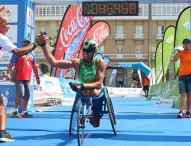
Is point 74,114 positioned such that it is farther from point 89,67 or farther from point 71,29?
point 71,29

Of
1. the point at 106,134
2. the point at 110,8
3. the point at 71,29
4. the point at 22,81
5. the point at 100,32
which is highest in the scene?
the point at 100,32

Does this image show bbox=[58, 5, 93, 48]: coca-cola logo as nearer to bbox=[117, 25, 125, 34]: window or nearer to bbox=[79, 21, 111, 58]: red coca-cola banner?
bbox=[79, 21, 111, 58]: red coca-cola banner

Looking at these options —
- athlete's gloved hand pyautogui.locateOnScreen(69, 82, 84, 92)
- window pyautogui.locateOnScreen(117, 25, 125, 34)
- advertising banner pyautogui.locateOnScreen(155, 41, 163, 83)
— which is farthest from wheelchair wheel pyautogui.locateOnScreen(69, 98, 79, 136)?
window pyautogui.locateOnScreen(117, 25, 125, 34)

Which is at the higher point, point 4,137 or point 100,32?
point 100,32

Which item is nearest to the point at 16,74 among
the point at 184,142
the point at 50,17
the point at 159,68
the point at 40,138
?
the point at 40,138

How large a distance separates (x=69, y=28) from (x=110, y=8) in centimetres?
781

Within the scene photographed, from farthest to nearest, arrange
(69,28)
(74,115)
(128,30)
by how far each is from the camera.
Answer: (128,30) → (69,28) → (74,115)

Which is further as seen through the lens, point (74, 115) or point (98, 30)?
point (98, 30)

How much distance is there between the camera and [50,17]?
69.5m

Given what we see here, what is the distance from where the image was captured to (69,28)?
59.1ft

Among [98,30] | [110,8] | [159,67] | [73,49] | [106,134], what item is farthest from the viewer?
[98,30]

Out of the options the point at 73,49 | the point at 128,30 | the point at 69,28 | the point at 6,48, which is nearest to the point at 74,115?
the point at 6,48

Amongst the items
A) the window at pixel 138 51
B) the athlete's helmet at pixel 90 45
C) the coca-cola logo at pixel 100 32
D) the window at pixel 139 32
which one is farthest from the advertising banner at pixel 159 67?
the window at pixel 139 32

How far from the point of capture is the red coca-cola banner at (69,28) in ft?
58.4
